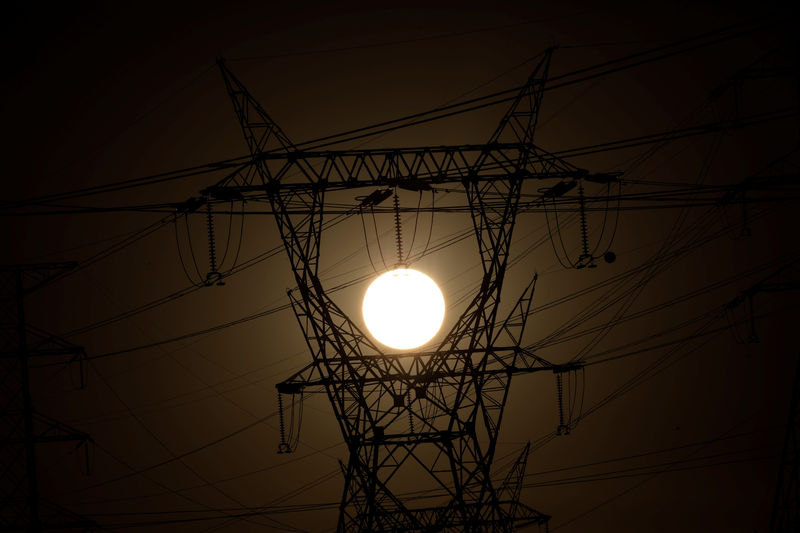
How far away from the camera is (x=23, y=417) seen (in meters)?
18.5

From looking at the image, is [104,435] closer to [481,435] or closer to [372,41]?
[481,435]

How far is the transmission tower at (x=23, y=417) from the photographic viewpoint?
57.1 ft

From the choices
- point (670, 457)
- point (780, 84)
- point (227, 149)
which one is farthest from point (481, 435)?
point (780, 84)

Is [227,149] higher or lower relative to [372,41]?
lower

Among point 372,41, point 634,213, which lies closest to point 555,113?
point 634,213

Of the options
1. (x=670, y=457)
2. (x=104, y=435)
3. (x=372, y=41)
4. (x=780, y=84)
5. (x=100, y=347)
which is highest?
(x=372, y=41)

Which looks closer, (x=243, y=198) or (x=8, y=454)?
(x=243, y=198)

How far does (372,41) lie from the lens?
2005 centimetres

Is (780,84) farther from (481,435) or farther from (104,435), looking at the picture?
(104,435)

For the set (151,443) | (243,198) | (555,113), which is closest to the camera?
(243,198)

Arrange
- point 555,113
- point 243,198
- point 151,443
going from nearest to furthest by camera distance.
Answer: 1. point 243,198
2. point 555,113
3. point 151,443

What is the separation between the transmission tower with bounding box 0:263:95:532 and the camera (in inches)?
685

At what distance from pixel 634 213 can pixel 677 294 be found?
7.27 ft

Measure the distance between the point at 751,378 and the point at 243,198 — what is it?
13.1 metres
